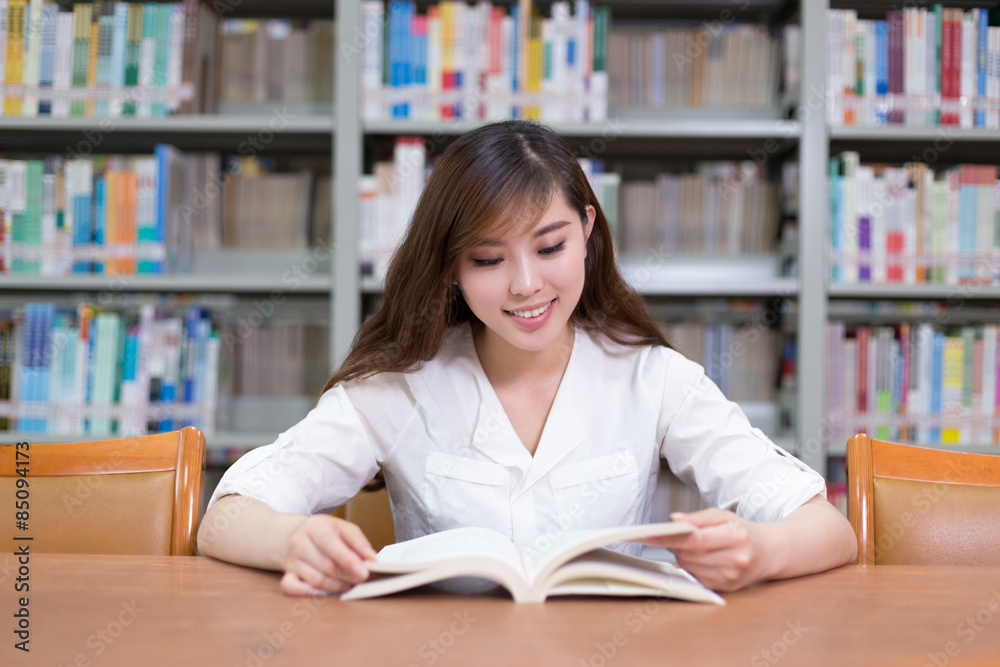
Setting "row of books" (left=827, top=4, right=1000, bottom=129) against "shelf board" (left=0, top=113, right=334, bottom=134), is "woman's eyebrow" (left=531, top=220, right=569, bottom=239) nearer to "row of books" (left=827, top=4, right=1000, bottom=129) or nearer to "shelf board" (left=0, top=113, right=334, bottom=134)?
"shelf board" (left=0, top=113, right=334, bottom=134)

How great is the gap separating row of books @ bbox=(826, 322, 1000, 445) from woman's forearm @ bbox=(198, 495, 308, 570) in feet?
5.32

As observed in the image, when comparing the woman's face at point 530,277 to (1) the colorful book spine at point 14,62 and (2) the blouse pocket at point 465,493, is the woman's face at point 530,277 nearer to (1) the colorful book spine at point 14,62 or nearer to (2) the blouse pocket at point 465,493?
(2) the blouse pocket at point 465,493

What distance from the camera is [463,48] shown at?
200cm

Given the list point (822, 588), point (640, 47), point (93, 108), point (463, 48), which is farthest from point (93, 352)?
point (822, 588)

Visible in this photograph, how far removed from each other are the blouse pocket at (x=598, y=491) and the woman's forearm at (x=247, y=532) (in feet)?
1.39

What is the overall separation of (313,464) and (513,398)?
335mm

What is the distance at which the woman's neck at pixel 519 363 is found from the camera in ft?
4.04

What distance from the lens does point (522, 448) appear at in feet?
3.70

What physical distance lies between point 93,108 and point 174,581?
1.68 metres

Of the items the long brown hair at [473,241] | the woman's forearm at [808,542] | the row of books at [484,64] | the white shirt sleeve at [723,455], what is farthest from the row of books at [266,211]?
the woman's forearm at [808,542]

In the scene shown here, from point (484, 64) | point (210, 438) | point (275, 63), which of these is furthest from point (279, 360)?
point (484, 64)

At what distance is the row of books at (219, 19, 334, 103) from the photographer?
2156mm

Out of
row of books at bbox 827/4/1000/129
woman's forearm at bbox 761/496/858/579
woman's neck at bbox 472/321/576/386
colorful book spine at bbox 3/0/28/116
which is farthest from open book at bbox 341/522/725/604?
colorful book spine at bbox 3/0/28/116

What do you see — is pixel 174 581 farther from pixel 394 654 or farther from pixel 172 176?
pixel 172 176
